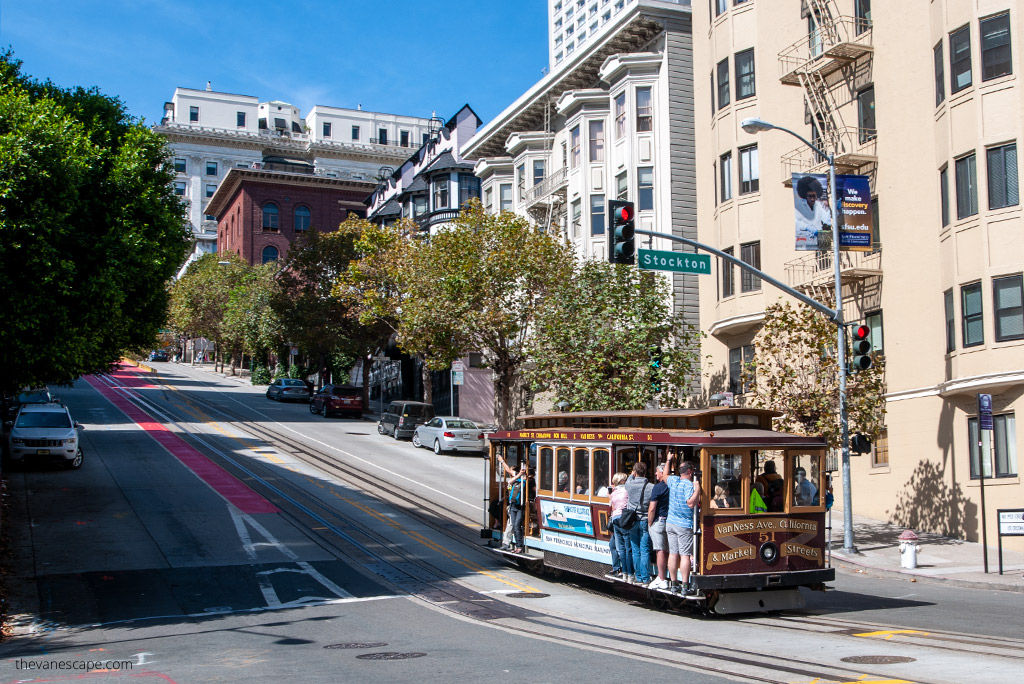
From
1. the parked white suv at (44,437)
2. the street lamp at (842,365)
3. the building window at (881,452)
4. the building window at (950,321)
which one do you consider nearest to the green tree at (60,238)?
the parked white suv at (44,437)

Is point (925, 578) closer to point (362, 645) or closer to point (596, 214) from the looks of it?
point (362, 645)

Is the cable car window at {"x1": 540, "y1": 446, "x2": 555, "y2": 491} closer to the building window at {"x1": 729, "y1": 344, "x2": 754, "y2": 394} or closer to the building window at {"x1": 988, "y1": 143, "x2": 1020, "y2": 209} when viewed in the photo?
the building window at {"x1": 988, "y1": 143, "x2": 1020, "y2": 209}

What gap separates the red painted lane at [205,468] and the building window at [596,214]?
716 inches

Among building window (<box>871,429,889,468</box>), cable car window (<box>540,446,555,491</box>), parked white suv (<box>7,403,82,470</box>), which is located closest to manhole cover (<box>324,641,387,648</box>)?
cable car window (<box>540,446,555,491</box>)

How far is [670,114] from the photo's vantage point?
36.4 metres

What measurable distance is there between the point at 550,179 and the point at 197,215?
314ft

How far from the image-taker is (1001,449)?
72.5 ft

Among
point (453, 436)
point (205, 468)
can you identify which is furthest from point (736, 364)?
point (205, 468)

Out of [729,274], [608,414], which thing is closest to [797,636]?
[608,414]

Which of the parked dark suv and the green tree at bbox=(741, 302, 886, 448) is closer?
the green tree at bbox=(741, 302, 886, 448)

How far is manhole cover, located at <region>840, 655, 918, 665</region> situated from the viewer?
9.55 m

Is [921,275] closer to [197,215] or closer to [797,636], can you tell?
[797,636]

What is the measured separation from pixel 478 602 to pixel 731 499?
14.5ft

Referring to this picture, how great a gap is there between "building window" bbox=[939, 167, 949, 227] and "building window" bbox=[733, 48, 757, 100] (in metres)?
8.66
